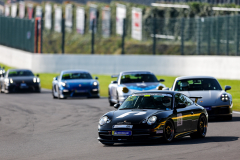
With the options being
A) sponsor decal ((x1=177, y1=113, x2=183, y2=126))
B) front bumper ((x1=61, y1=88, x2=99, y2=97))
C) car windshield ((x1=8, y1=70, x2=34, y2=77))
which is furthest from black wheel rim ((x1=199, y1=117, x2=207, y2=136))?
car windshield ((x1=8, y1=70, x2=34, y2=77))

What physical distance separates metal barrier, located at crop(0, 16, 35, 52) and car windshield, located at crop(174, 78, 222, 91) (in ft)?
115

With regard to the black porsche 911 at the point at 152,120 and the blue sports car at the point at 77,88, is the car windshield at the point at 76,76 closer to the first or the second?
the blue sports car at the point at 77,88

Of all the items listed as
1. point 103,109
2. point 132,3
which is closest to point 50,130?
point 103,109

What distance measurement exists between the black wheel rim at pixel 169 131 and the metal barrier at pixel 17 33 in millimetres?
40076

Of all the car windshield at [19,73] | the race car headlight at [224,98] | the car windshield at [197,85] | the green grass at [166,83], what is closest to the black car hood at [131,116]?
the race car headlight at [224,98]

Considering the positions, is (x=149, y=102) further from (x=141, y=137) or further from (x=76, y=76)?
(x=76, y=76)

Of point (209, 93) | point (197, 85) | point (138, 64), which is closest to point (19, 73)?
point (138, 64)

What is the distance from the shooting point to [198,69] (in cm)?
3553

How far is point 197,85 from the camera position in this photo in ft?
53.3

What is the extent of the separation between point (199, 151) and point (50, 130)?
16.6 ft

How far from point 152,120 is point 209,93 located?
537 cm

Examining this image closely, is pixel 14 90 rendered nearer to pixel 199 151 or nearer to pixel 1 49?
pixel 199 151

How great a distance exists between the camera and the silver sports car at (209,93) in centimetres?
1508

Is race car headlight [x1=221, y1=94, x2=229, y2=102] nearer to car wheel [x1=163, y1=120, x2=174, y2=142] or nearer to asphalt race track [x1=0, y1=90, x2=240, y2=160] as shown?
asphalt race track [x1=0, y1=90, x2=240, y2=160]
